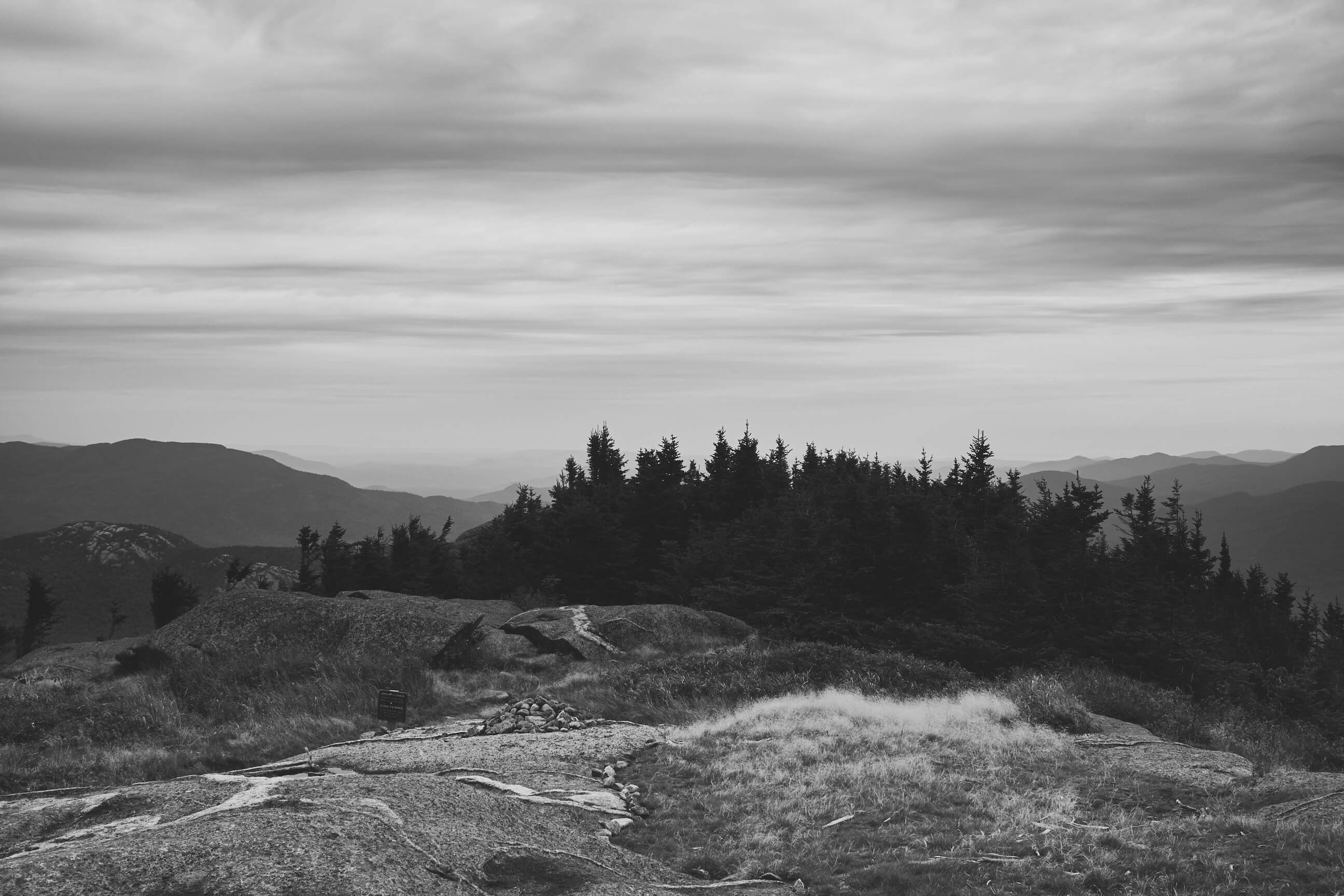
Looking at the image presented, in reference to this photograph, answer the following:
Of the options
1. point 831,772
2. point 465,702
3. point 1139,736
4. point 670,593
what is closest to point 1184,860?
point 831,772

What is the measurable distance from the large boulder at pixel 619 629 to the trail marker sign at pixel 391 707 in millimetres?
7718

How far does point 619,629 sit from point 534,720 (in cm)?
1000

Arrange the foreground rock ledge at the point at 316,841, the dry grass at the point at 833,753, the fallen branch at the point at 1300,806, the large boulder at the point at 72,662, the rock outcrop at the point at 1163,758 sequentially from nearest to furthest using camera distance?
the foreground rock ledge at the point at 316,841, the dry grass at the point at 833,753, the fallen branch at the point at 1300,806, the rock outcrop at the point at 1163,758, the large boulder at the point at 72,662

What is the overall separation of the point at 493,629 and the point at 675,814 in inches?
637

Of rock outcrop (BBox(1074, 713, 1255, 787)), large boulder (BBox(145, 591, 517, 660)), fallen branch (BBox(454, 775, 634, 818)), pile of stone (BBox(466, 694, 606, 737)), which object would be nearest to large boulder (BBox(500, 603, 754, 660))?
large boulder (BBox(145, 591, 517, 660))

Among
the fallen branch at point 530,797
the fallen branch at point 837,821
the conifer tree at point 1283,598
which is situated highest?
the fallen branch at point 530,797

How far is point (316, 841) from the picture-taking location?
6.93 m

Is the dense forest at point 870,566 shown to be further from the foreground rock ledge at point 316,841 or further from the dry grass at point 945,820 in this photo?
the foreground rock ledge at point 316,841

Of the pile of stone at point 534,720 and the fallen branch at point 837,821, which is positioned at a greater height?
the fallen branch at point 837,821

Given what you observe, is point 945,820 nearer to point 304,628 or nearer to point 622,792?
point 622,792

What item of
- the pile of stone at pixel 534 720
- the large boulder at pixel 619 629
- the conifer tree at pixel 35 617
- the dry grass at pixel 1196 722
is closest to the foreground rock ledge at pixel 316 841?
the pile of stone at pixel 534 720

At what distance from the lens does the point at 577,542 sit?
156 feet

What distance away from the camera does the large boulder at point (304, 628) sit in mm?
22281

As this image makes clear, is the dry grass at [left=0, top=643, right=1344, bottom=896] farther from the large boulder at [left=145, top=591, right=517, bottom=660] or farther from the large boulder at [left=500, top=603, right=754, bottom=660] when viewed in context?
the large boulder at [left=145, top=591, right=517, bottom=660]
